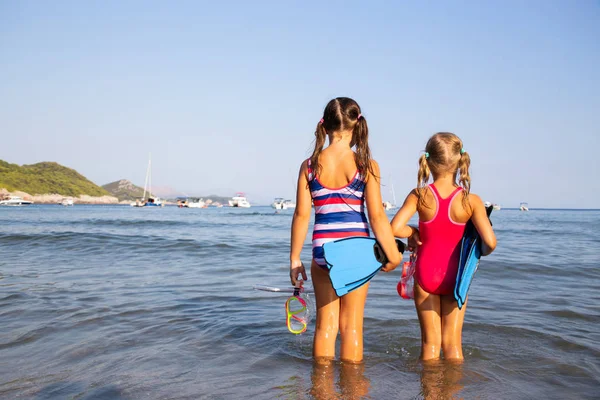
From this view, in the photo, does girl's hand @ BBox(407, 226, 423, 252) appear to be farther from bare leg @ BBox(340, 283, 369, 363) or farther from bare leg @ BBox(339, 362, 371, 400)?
bare leg @ BBox(339, 362, 371, 400)

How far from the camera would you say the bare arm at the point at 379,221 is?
326cm

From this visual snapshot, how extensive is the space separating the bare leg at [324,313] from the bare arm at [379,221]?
1.56ft

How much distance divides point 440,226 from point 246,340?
7.77 ft

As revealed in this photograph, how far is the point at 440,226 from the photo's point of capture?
11.8ft

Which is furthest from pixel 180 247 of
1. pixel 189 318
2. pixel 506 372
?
pixel 506 372

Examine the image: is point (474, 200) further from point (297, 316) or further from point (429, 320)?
point (297, 316)

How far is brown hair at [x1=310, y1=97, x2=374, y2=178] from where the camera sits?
3.40 metres

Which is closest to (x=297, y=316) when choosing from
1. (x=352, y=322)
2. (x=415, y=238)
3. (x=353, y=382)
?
(x=352, y=322)

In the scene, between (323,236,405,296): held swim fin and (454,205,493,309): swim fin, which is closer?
(323,236,405,296): held swim fin

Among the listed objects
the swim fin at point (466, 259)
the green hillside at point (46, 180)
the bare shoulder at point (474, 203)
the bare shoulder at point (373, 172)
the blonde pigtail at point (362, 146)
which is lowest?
the swim fin at point (466, 259)

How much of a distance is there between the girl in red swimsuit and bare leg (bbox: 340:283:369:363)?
50 centimetres

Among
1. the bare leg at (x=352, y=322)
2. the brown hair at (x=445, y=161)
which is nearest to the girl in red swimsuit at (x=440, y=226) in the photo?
the brown hair at (x=445, y=161)

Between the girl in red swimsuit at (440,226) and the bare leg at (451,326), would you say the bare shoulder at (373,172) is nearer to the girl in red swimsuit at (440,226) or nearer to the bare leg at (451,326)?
the girl in red swimsuit at (440,226)

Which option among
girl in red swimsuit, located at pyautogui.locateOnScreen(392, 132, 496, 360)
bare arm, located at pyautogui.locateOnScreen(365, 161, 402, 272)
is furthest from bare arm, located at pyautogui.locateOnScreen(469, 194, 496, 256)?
bare arm, located at pyautogui.locateOnScreen(365, 161, 402, 272)
